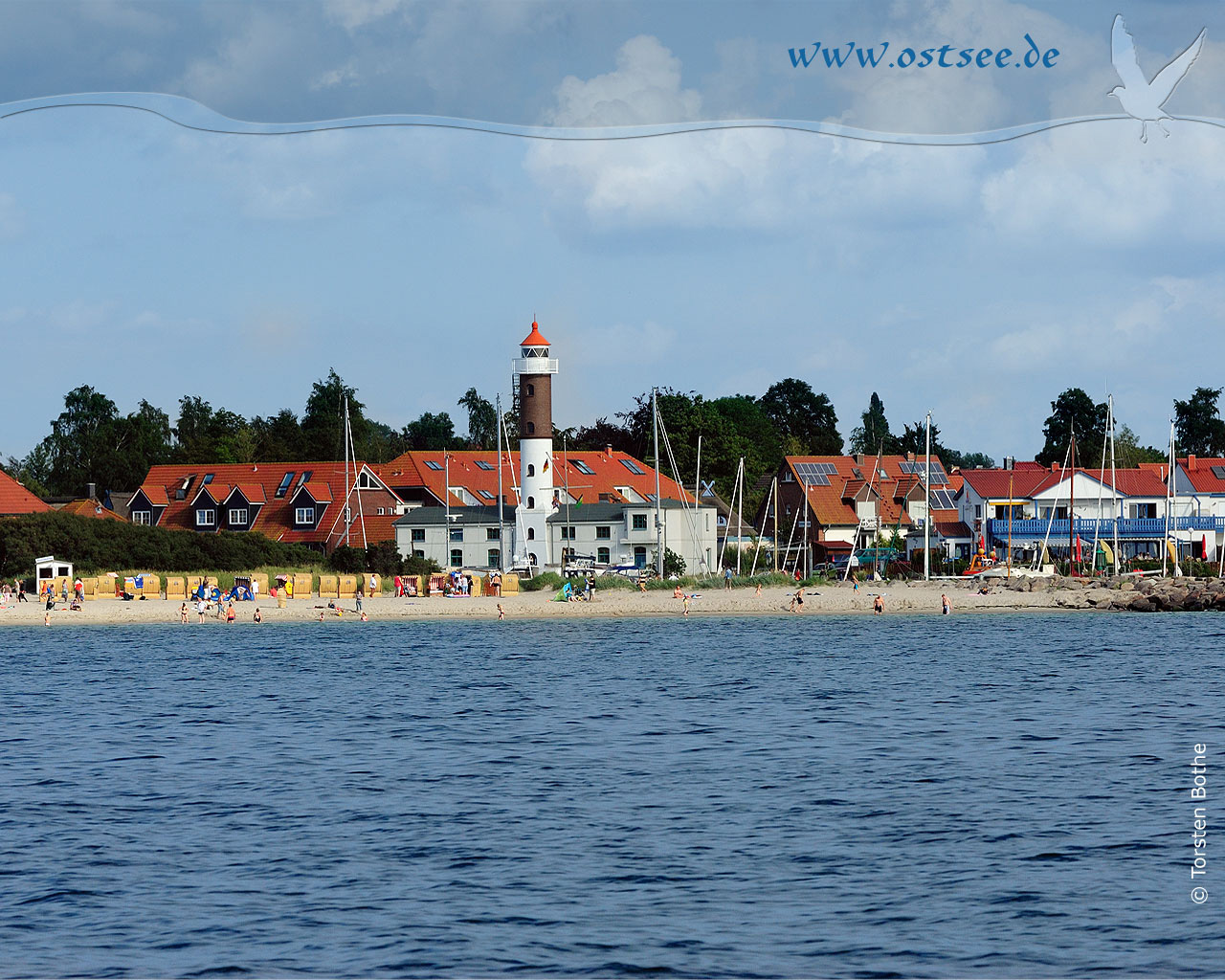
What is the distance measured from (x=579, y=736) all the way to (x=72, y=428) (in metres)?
95.9

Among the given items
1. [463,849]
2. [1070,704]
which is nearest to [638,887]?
[463,849]

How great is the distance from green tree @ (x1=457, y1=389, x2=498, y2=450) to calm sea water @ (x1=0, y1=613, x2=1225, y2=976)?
298ft

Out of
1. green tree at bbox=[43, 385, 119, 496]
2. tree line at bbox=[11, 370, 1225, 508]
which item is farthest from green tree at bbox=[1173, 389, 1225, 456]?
green tree at bbox=[43, 385, 119, 496]

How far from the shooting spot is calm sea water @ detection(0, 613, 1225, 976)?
14336 millimetres

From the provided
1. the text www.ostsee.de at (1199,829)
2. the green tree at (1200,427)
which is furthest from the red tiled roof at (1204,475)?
the text www.ostsee.de at (1199,829)

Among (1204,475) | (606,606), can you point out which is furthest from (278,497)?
(1204,475)

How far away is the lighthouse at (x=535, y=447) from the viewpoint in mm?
78000

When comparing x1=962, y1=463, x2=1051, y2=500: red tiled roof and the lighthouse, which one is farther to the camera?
x1=962, y1=463, x2=1051, y2=500: red tiled roof

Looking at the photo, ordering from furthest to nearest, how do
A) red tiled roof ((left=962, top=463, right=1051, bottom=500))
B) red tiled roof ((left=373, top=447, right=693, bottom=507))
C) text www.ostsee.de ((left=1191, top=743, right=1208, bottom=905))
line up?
red tiled roof ((left=962, top=463, right=1051, bottom=500))
red tiled roof ((left=373, top=447, right=693, bottom=507))
text www.ostsee.de ((left=1191, top=743, right=1208, bottom=905))

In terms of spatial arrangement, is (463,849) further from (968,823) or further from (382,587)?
(382,587)

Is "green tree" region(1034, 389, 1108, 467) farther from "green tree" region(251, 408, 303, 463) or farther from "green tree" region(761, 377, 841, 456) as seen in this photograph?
"green tree" region(251, 408, 303, 463)

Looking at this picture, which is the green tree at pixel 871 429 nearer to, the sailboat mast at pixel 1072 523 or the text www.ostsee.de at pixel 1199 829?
the sailboat mast at pixel 1072 523

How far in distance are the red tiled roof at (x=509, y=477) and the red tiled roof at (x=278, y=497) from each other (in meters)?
2.42

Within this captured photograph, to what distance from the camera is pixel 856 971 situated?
13.4 metres
